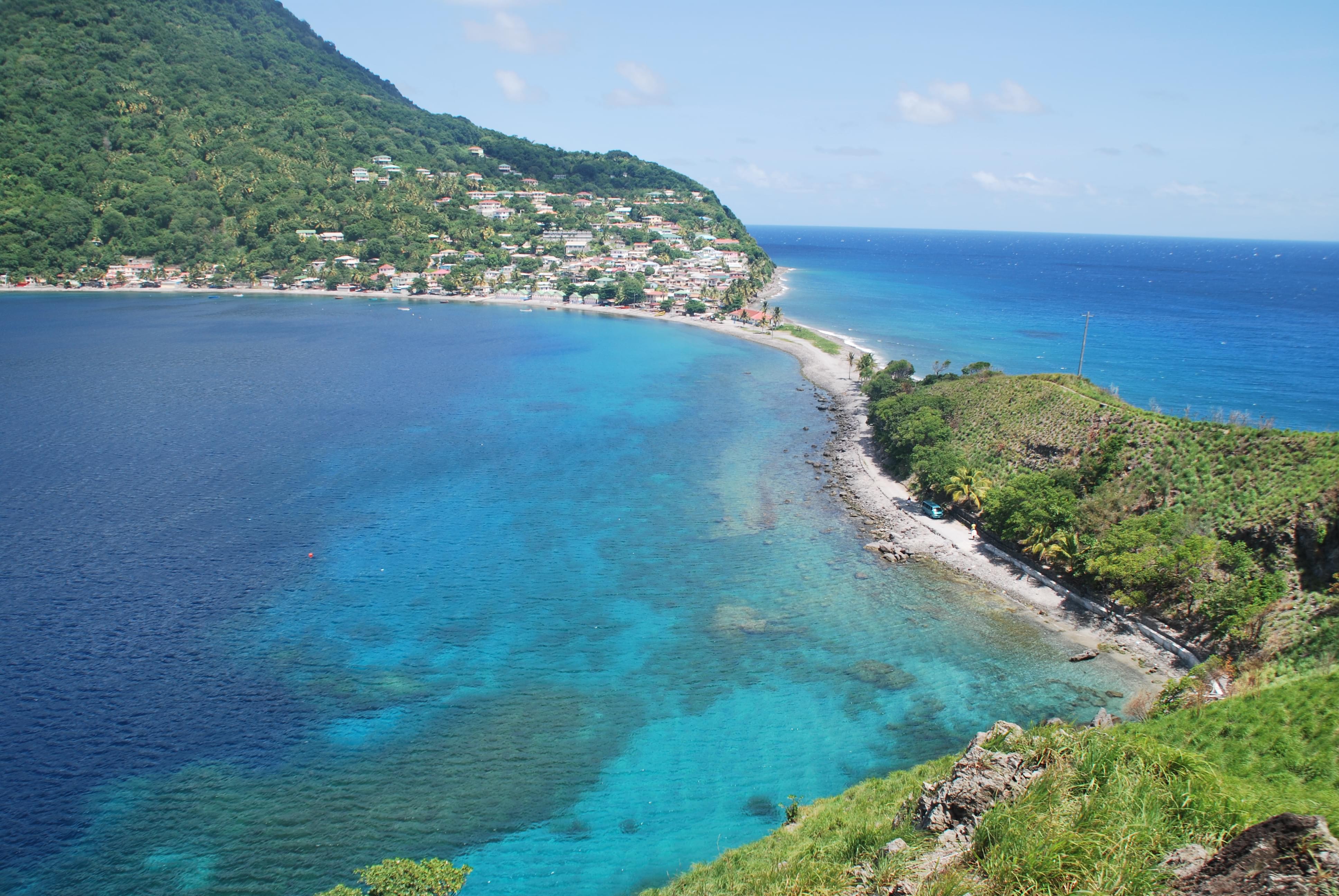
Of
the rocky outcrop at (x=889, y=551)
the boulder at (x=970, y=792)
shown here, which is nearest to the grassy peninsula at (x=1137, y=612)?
the boulder at (x=970, y=792)

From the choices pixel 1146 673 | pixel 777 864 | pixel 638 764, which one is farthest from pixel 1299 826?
pixel 1146 673

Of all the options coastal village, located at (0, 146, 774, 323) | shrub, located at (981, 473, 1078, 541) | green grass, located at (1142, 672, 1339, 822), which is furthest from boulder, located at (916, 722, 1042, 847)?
coastal village, located at (0, 146, 774, 323)

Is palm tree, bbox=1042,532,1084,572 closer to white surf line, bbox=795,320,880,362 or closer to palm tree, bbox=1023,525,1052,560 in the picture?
palm tree, bbox=1023,525,1052,560

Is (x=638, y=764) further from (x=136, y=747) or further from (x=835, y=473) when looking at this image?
(x=835, y=473)

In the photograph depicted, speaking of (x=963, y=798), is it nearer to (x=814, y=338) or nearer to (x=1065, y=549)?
(x=1065, y=549)

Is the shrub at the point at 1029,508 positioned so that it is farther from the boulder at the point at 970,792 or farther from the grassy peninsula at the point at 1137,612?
the boulder at the point at 970,792

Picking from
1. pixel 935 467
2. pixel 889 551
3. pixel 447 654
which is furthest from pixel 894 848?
pixel 935 467

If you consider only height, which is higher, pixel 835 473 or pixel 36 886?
pixel 835 473
